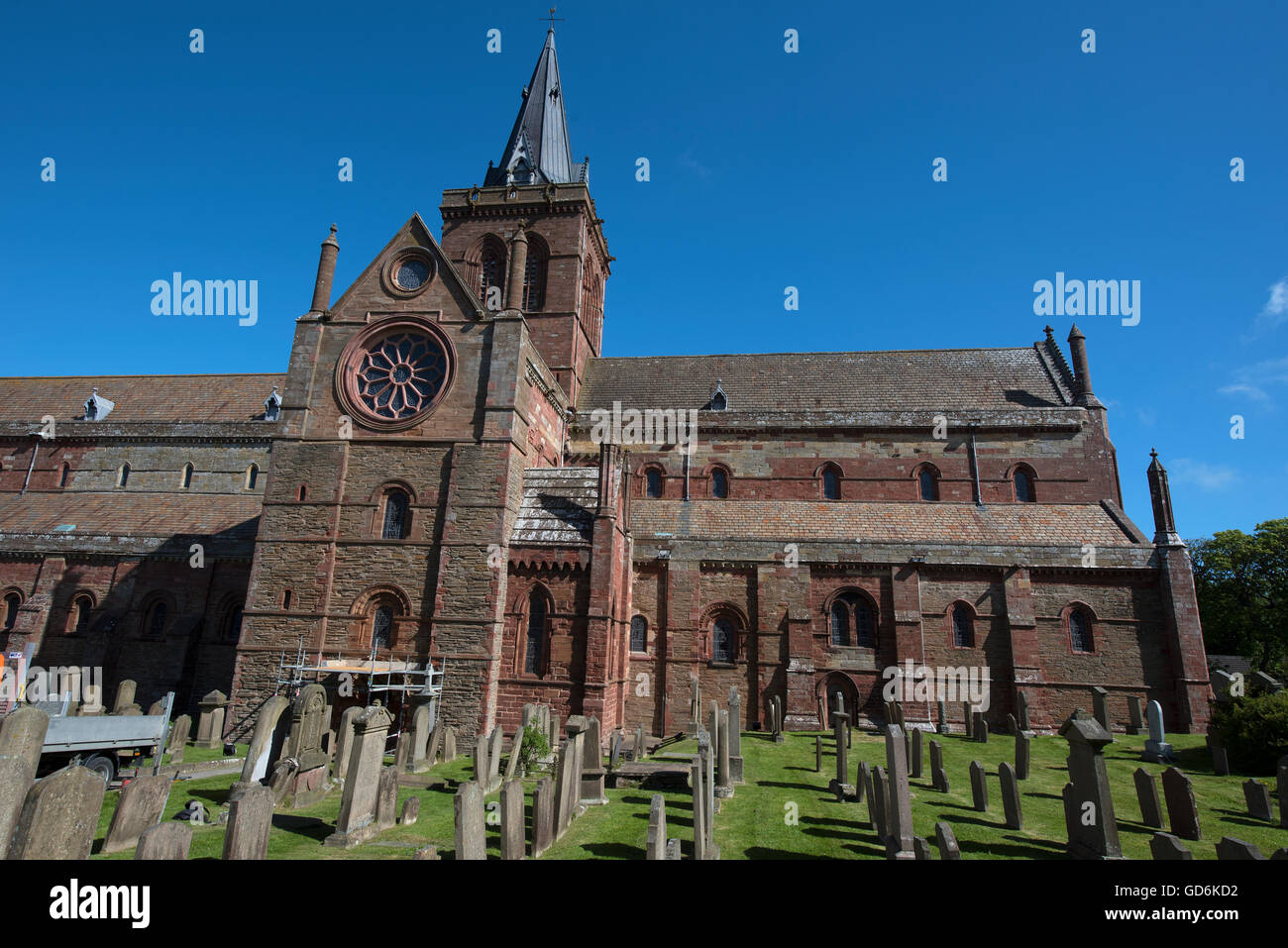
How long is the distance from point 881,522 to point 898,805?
1657cm

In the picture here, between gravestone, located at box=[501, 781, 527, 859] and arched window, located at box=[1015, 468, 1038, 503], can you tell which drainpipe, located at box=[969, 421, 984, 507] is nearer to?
arched window, located at box=[1015, 468, 1038, 503]

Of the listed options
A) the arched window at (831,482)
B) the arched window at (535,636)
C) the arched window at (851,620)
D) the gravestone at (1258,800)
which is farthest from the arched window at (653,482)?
the gravestone at (1258,800)

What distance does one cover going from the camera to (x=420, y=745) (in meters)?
15.7

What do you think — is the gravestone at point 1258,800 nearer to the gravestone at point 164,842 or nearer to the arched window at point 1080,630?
the arched window at point 1080,630

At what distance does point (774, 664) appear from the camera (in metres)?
21.5

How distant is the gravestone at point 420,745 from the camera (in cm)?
1527

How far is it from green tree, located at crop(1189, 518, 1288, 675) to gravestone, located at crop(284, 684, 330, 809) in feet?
144

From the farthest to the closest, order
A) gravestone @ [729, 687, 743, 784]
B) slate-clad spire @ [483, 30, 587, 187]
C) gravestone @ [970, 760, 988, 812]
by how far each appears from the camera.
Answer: slate-clad spire @ [483, 30, 587, 187]
gravestone @ [729, 687, 743, 784]
gravestone @ [970, 760, 988, 812]

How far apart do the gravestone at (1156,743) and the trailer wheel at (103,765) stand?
893 inches

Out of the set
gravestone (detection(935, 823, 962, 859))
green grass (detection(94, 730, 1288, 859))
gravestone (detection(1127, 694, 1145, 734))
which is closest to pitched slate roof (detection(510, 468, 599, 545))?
green grass (detection(94, 730, 1288, 859))

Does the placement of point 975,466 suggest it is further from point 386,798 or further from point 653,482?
point 386,798

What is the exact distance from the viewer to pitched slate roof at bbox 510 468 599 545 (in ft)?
65.6
